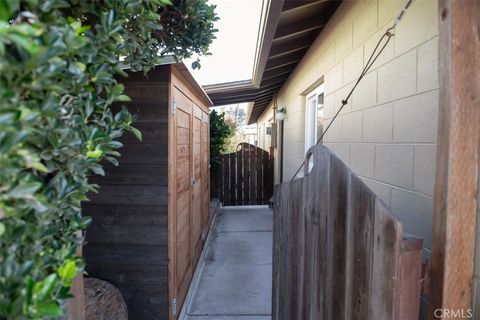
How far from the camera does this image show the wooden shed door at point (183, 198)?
278 cm

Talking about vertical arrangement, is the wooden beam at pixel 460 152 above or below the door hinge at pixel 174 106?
below

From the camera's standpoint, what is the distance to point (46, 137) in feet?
2.37

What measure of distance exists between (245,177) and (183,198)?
525cm

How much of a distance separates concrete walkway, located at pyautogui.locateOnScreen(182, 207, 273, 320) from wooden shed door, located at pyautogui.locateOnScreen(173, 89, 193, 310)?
275mm

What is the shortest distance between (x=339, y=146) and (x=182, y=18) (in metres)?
1.58

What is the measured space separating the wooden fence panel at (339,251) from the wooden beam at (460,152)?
0.08 m

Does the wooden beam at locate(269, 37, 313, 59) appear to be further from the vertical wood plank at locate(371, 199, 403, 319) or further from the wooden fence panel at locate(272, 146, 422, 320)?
the vertical wood plank at locate(371, 199, 403, 319)

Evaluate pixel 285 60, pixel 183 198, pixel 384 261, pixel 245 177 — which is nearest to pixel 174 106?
pixel 183 198

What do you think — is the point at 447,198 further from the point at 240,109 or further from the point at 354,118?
the point at 240,109

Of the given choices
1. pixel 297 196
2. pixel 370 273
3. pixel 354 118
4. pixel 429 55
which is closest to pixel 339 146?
pixel 354 118

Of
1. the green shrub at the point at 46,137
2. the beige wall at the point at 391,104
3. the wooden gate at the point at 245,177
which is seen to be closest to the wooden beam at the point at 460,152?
the beige wall at the point at 391,104

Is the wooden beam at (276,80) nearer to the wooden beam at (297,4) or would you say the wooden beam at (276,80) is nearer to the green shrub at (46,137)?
the wooden beam at (297,4)

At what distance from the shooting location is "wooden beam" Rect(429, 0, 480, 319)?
2.93 feet

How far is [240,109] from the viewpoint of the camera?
4000 centimetres
